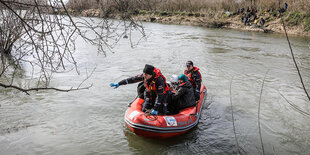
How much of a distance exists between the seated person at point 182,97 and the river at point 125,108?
2.29 ft

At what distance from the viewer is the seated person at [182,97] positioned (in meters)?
5.87

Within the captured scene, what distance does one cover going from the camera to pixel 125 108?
730cm

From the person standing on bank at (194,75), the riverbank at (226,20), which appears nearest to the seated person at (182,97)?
the person standing on bank at (194,75)

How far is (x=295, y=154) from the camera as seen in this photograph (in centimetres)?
535

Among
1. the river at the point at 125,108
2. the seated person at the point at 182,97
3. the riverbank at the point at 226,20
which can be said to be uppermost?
the riverbank at the point at 226,20

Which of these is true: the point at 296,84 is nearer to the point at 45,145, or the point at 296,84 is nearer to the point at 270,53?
the point at 270,53

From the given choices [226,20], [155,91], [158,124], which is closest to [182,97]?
[155,91]

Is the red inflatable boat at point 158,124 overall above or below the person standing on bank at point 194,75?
below

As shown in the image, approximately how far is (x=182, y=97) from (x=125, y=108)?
81.6 inches

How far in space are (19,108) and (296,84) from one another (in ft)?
34.2

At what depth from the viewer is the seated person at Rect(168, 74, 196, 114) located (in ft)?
19.2

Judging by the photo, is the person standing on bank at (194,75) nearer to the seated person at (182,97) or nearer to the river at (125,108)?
the river at (125,108)

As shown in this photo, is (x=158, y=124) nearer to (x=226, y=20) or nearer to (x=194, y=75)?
(x=194, y=75)

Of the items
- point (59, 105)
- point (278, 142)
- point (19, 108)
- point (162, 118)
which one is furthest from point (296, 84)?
point (19, 108)
